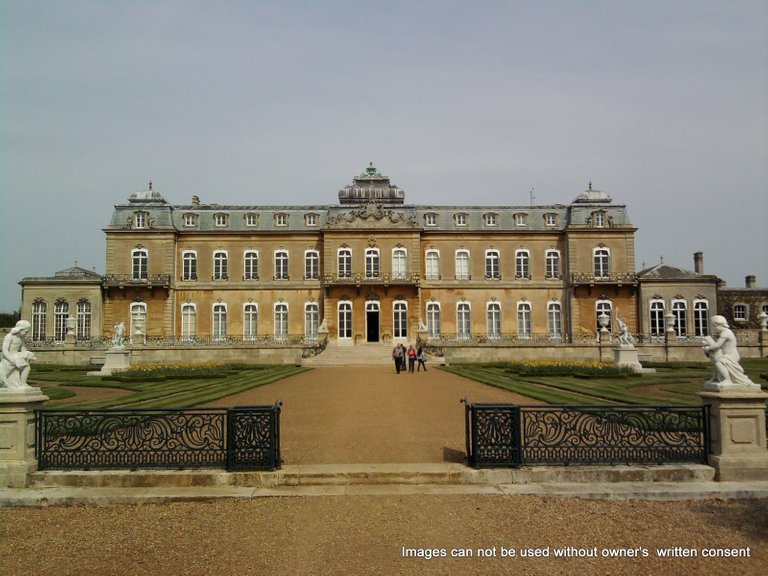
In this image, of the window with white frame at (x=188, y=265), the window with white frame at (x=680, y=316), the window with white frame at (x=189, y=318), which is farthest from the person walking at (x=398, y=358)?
the window with white frame at (x=680, y=316)

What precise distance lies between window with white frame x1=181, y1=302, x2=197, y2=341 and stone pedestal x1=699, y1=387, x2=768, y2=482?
39.3 meters

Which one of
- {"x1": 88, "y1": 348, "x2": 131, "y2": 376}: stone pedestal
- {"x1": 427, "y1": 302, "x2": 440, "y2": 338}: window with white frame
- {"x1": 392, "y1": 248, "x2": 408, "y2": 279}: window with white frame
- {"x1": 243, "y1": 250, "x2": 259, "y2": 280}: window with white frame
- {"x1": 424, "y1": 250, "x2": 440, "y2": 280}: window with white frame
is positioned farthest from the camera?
{"x1": 424, "y1": 250, "x2": 440, "y2": 280}: window with white frame

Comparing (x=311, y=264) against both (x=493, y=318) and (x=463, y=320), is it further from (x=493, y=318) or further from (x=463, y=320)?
(x=493, y=318)

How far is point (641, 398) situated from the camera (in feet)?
49.1

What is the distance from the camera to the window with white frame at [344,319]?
4191cm

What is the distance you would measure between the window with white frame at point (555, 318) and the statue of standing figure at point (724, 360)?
3582cm

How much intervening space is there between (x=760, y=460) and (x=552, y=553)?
4.04 meters

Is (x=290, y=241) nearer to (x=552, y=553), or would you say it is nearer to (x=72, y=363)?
(x=72, y=363)

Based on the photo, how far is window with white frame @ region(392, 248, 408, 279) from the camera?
139ft

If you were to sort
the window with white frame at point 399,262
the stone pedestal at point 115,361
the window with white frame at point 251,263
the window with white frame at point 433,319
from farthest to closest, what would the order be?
the window with white frame at point 251,263, the window with white frame at point 433,319, the window with white frame at point 399,262, the stone pedestal at point 115,361

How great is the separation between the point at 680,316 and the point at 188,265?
1400 inches

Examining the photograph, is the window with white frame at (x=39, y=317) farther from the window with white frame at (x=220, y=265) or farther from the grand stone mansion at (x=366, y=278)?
the window with white frame at (x=220, y=265)

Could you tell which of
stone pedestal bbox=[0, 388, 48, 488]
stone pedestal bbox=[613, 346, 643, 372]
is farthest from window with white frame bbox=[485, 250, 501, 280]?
stone pedestal bbox=[0, 388, 48, 488]

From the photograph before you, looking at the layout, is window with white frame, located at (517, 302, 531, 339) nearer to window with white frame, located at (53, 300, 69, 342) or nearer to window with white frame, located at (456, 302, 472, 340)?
window with white frame, located at (456, 302, 472, 340)
